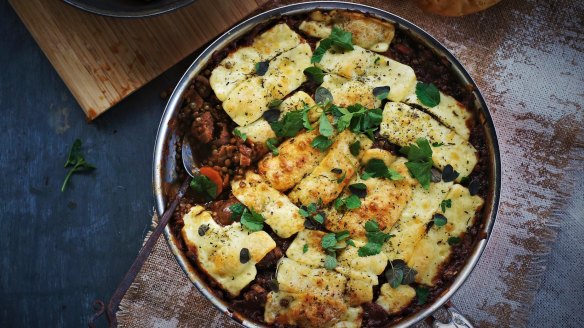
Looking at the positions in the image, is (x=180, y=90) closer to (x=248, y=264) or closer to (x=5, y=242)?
(x=248, y=264)

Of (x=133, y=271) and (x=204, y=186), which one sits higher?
(x=204, y=186)

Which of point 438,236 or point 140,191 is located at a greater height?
point 438,236

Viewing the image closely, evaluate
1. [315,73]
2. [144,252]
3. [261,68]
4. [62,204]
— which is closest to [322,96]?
[315,73]

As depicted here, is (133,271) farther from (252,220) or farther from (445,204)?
(445,204)

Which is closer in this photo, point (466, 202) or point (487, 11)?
point (466, 202)

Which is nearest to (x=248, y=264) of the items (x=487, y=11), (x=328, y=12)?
(x=328, y=12)

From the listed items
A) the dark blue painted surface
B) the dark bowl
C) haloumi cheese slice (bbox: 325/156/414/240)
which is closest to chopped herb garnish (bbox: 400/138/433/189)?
haloumi cheese slice (bbox: 325/156/414/240)

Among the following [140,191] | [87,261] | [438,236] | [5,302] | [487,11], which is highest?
[487,11]

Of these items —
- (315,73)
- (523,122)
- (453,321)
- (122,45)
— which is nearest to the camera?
(315,73)
